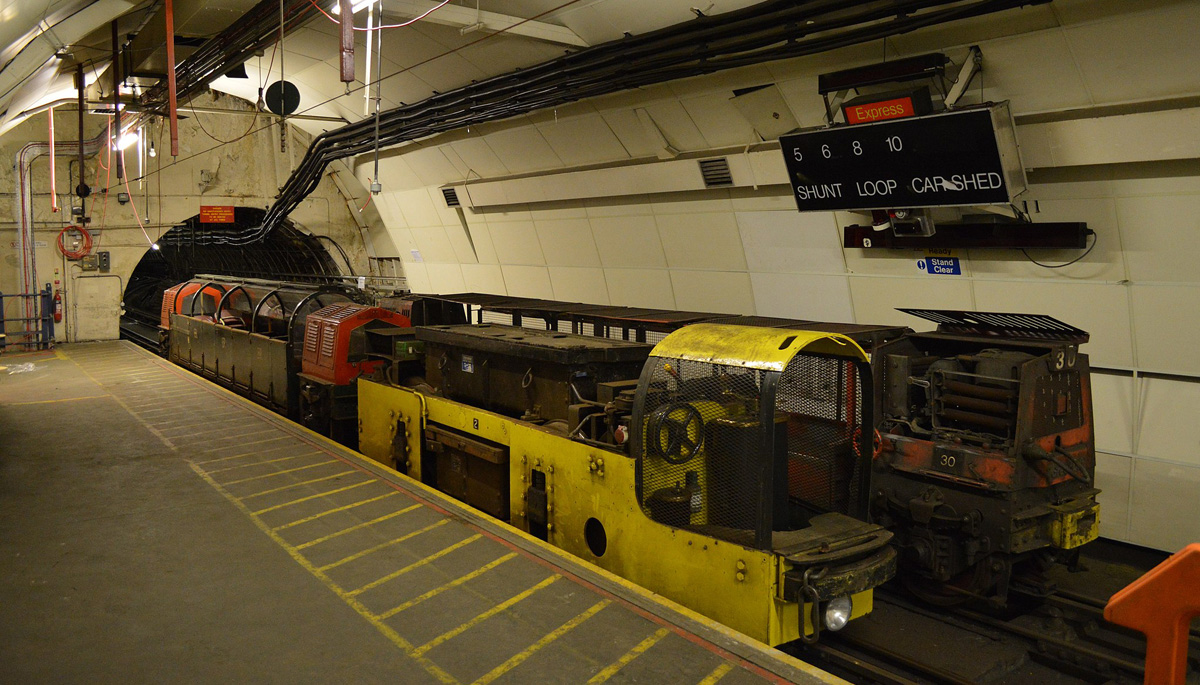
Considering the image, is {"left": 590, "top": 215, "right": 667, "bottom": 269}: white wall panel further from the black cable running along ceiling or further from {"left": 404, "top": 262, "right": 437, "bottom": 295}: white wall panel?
{"left": 404, "top": 262, "right": 437, "bottom": 295}: white wall panel

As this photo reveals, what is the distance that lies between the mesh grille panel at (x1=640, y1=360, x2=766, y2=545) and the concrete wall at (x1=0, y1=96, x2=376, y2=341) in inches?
592

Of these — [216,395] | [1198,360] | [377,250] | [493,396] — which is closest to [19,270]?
[377,250]

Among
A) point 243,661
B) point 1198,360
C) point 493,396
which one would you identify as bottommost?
point 243,661

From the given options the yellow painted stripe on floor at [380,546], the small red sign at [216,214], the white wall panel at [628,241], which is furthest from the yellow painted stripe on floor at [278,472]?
the small red sign at [216,214]

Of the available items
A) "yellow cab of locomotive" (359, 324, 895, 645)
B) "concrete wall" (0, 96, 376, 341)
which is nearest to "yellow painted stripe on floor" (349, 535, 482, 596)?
"yellow cab of locomotive" (359, 324, 895, 645)

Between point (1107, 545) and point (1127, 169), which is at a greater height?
point (1127, 169)

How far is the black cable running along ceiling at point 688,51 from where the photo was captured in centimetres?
658

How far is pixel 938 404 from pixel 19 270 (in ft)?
62.6

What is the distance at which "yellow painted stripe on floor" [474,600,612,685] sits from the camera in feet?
13.1

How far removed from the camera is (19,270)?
1714 cm

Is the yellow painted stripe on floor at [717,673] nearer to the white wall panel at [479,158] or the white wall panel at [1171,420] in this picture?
the white wall panel at [1171,420]

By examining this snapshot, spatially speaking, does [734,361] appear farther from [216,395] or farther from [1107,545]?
[216,395]

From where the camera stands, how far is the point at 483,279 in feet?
51.5

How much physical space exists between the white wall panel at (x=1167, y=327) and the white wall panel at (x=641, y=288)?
5.78 metres
